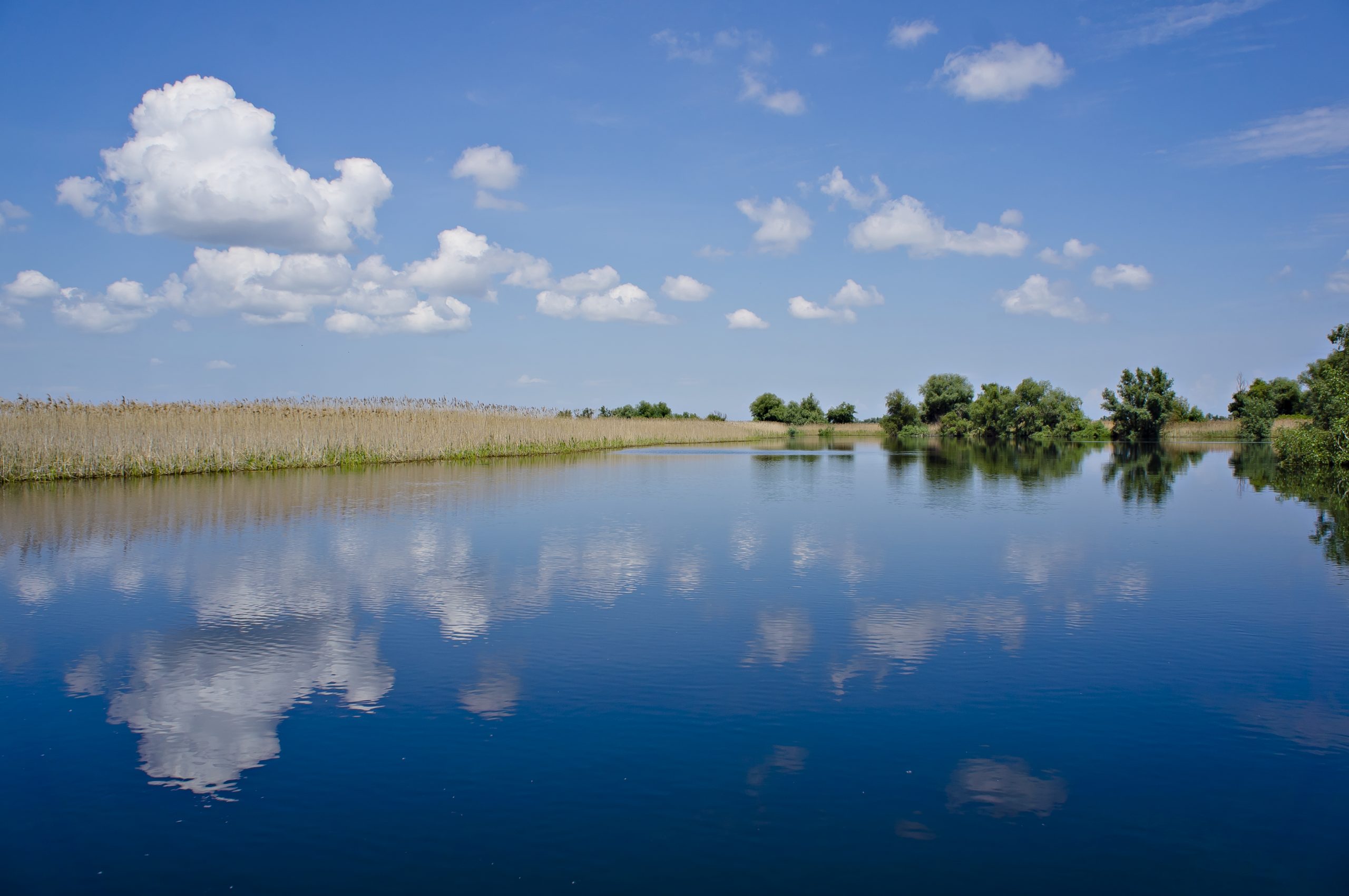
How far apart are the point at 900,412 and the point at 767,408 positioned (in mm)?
17711

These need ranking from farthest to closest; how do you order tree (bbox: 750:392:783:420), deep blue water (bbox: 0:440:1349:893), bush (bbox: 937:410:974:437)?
tree (bbox: 750:392:783:420), bush (bbox: 937:410:974:437), deep blue water (bbox: 0:440:1349:893)

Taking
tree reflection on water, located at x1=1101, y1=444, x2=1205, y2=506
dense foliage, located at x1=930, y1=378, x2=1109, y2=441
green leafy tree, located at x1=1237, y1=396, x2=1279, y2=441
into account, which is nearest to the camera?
tree reflection on water, located at x1=1101, y1=444, x2=1205, y2=506

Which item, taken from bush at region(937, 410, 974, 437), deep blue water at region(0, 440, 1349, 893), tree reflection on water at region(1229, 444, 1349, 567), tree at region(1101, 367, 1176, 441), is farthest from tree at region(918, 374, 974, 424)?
deep blue water at region(0, 440, 1349, 893)

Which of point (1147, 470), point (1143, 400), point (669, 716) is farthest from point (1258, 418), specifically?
point (669, 716)

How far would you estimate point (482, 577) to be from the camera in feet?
28.5

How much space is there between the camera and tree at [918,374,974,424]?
81938 millimetres

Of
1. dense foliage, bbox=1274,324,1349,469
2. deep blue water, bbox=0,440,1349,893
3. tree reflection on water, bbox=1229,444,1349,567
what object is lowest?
→ deep blue water, bbox=0,440,1349,893

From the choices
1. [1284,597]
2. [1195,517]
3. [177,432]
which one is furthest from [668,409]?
[1284,597]

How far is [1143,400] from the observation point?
6388 centimetres

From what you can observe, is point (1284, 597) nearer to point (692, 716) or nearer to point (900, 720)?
point (900, 720)

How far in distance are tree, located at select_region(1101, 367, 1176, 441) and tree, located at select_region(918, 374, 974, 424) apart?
16.9 meters

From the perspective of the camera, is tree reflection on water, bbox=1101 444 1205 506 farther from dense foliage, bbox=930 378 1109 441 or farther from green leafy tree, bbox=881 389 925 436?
green leafy tree, bbox=881 389 925 436

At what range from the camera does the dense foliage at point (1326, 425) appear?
2473cm

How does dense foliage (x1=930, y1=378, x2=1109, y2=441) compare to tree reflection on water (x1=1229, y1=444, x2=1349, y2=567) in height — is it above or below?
above
